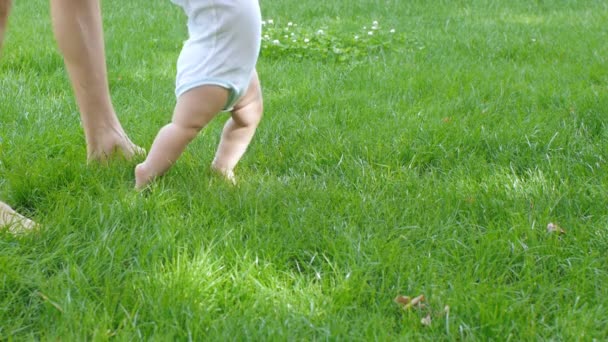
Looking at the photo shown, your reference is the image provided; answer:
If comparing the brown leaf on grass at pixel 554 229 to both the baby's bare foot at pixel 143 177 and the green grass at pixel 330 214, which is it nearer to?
the green grass at pixel 330 214

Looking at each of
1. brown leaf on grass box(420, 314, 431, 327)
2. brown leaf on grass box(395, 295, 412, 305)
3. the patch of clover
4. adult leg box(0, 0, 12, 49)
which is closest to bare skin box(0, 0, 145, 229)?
adult leg box(0, 0, 12, 49)

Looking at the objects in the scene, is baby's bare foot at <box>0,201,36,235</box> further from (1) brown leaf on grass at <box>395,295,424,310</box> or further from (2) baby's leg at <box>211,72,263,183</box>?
(1) brown leaf on grass at <box>395,295,424,310</box>

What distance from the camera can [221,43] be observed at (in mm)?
2465

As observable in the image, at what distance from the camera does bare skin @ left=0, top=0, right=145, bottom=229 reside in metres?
2.78

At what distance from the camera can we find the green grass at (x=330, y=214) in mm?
1821

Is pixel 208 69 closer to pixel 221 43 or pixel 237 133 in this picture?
pixel 221 43

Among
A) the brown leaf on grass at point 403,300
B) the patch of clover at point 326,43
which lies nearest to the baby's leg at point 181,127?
the brown leaf on grass at point 403,300

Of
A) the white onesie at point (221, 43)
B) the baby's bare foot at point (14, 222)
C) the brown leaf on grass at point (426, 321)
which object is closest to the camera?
the brown leaf on grass at point (426, 321)

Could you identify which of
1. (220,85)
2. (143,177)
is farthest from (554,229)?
(143,177)

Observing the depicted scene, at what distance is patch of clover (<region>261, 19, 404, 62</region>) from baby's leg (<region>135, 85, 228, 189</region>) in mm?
2532

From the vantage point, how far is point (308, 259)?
85.3 inches

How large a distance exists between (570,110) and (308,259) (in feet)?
6.41

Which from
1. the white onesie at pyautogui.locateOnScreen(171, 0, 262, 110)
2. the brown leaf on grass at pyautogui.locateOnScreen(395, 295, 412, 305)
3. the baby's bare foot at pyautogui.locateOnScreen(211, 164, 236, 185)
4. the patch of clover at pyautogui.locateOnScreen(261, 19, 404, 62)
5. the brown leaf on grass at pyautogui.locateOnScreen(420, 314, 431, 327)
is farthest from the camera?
the patch of clover at pyautogui.locateOnScreen(261, 19, 404, 62)

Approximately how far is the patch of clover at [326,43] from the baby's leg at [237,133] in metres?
2.22
